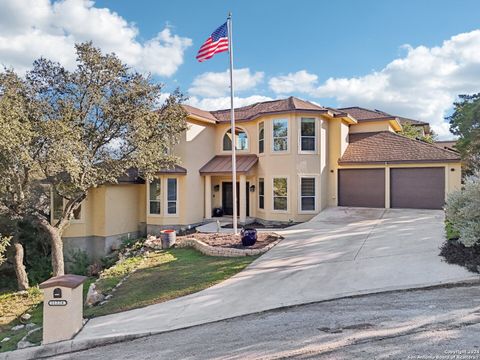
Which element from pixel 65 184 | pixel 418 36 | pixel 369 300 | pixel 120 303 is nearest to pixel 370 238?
pixel 369 300

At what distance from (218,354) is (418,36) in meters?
16.1

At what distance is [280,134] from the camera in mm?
17875

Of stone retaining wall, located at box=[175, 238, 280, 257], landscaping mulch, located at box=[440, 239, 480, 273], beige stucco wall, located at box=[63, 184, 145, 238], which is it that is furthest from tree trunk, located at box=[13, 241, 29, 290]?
landscaping mulch, located at box=[440, 239, 480, 273]

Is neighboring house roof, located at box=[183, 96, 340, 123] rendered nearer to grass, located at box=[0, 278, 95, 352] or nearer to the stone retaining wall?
the stone retaining wall

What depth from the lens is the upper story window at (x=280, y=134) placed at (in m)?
17.7

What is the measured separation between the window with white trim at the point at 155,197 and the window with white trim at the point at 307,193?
759 centimetres

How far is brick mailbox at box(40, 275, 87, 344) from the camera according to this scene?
21.3ft

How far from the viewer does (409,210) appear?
17656mm

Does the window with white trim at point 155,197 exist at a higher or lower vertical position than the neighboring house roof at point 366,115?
lower

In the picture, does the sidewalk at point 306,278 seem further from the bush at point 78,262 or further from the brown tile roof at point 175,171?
the bush at point 78,262

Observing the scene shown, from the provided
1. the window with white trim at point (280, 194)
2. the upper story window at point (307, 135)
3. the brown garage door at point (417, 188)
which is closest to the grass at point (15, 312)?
the window with white trim at point (280, 194)

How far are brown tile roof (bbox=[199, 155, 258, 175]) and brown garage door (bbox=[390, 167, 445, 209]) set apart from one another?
25.7 feet

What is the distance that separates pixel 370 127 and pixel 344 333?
736 inches

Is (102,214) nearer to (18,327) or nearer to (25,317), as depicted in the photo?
(25,317)
